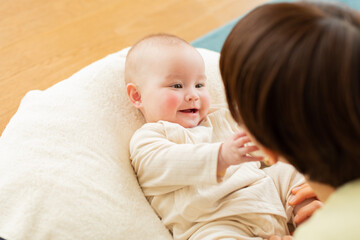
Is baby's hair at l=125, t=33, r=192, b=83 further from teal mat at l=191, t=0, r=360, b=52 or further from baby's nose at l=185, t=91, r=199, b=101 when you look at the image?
teal mat at l=191, t=0, r=360, b=52

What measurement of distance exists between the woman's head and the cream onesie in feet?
0.95

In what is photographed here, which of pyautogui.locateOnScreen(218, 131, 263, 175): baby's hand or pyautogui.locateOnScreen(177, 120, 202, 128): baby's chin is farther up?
pyautogui.locateOnScreen(218, 131, 263, 175): baby's hand

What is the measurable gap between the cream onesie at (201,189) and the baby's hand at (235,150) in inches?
0.8

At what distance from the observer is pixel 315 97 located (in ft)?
1.83

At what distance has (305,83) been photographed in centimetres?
56

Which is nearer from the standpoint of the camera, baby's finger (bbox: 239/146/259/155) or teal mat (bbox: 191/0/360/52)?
baby's finger (bbox: 239/146/259/155)

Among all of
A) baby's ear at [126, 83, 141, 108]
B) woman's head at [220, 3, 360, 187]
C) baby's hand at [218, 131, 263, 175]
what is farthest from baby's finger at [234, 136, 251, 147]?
baby's ear at [126, 83, 141, 108]

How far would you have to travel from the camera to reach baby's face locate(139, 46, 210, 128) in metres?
1.08

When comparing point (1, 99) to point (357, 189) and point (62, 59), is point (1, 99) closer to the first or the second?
point (62, 59)

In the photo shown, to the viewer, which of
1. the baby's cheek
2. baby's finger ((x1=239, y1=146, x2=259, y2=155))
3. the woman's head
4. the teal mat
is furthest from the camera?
the teal mat

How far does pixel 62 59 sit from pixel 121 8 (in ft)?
1.54

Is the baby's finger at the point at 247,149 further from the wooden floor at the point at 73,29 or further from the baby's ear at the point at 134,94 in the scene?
the wooden floor at the point at 73,29

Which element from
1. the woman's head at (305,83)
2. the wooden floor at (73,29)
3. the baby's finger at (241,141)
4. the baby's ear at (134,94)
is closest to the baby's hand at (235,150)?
the baby's finger at (241,141)

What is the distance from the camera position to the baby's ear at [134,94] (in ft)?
3.77
